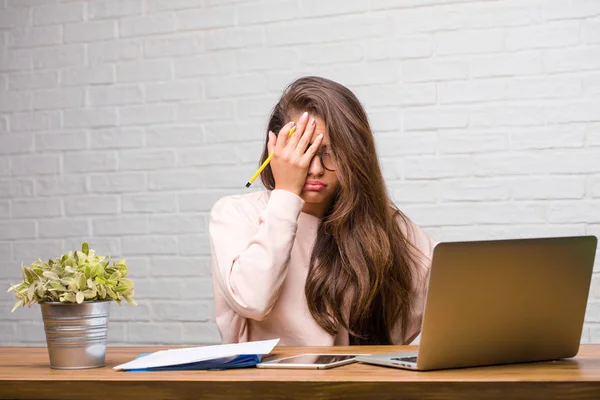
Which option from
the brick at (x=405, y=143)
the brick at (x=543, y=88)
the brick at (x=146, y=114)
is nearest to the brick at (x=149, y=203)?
the brick at (x=146, y=114)

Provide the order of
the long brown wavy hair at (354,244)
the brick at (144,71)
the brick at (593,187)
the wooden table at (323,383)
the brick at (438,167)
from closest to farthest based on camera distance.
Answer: the wooden table at (323,383) → the long brown wavy hair at (354,244) → the brick at (593,187) → the brick at (438,167) → the brick at (144,71)

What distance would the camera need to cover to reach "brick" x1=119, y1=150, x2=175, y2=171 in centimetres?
284

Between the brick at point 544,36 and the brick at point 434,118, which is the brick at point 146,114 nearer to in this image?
the brick at point 434,118

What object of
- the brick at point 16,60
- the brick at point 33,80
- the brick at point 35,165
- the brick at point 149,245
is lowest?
the brick at point 149,245

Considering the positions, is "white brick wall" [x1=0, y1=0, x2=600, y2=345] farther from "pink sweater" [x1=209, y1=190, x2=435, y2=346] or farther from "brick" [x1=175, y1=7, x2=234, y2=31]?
"pink sweater" [x1=209, y1=190, x2=435, y2=346]

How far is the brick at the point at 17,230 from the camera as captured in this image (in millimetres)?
2980

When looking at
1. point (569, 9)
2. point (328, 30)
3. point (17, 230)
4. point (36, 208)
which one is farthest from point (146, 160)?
point (569, 9)

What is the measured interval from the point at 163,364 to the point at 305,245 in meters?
0.75

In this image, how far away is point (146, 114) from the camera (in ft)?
9.44

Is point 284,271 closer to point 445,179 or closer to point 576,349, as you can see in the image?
point 576,349

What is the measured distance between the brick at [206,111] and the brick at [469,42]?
0.73m

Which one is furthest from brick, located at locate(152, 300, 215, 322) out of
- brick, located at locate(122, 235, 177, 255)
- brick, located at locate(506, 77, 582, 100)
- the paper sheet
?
the paper sheet

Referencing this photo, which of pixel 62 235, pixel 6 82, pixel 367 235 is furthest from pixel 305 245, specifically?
pixel 6 82

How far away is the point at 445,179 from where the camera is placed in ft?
8.38
